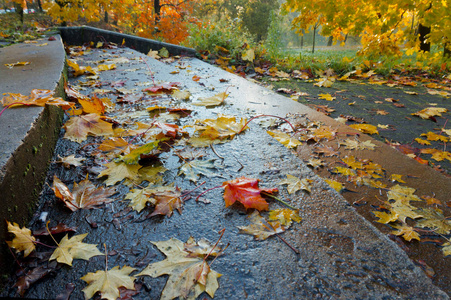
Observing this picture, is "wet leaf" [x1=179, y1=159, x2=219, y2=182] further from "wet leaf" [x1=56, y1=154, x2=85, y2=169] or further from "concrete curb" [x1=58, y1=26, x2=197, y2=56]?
"concrete curb" [x1=58, y1=26, x2=197, y2=56]

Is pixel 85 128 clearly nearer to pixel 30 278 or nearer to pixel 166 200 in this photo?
pixel 166 200

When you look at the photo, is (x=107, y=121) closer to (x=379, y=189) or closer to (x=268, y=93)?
(x=268, y=93)

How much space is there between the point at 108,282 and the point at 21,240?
1.04 ft

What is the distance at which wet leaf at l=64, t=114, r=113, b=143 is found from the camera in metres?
1.48

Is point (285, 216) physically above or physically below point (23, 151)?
below

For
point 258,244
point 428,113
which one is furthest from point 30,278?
point 428,113

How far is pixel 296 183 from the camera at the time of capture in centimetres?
111

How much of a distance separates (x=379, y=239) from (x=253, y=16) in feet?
90.2

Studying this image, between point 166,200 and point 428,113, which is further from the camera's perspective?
point 428,113

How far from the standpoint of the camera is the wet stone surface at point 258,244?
71 centimetres

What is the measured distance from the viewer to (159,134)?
4.84 feet

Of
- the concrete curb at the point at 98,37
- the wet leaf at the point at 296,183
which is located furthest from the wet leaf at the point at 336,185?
the concrete curb at the point at 98,37

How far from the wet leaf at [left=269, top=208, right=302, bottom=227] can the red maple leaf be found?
0.04 metres

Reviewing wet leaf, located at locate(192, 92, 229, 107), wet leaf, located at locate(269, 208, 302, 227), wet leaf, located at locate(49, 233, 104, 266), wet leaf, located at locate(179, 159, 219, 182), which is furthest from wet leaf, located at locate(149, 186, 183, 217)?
wet leaf, located at locate(192, 92, 229, 107)
